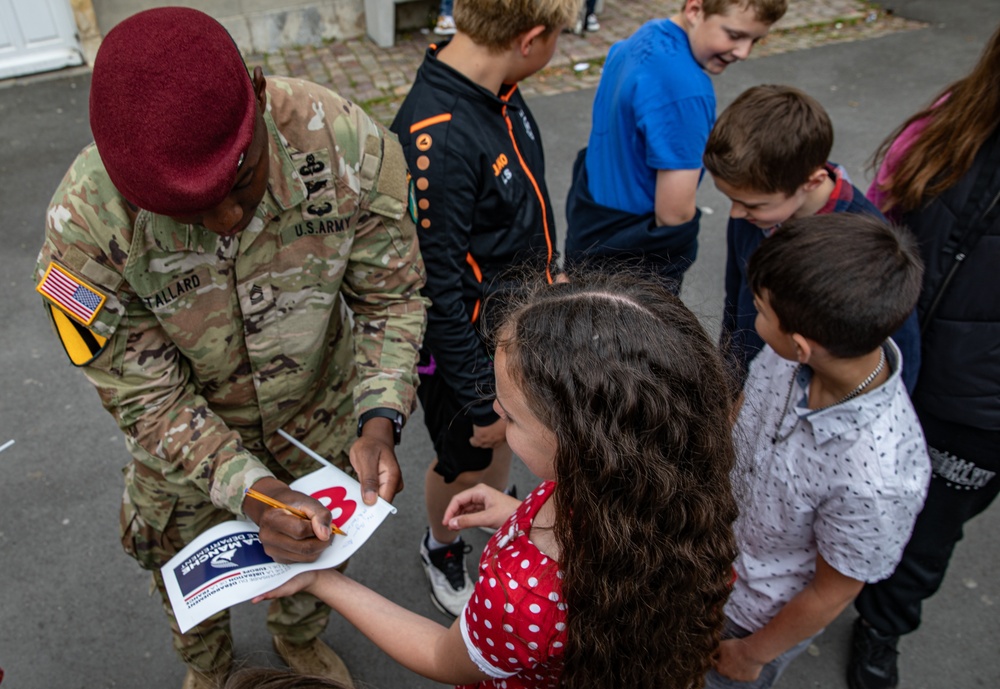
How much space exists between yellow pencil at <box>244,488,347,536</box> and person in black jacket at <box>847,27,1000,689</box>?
5.49 feet

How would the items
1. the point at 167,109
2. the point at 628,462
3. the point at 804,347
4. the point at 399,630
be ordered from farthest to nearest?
the point at 804,347 < the point at 399,630 < the point at 167,109 < the point at 628,462

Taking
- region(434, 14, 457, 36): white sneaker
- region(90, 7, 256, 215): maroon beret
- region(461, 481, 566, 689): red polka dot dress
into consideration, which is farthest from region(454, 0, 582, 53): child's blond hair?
region(434, 14, 457, 36): white sneaker

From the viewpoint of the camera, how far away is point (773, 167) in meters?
2.17

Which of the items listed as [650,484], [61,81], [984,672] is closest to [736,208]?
[650,484]

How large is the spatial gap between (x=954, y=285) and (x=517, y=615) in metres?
1.59

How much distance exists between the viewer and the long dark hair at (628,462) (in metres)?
1.14

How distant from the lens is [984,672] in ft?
8.60

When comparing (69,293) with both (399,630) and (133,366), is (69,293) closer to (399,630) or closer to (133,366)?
(133,366)

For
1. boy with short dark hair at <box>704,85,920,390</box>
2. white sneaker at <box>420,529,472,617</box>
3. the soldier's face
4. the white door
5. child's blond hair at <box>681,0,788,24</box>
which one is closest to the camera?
the soldier's face

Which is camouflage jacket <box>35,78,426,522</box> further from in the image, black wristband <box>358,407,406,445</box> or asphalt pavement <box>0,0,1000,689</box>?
asphalt pavement <box>0,0,1000,689</box>

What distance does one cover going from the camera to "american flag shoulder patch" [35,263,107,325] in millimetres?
1509

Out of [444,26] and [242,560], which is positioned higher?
[242,560]

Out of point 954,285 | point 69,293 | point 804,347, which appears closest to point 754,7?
point 954,285

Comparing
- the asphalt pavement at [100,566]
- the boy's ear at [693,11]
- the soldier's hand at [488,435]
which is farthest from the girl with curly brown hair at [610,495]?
the boy's ear at [693,11]
